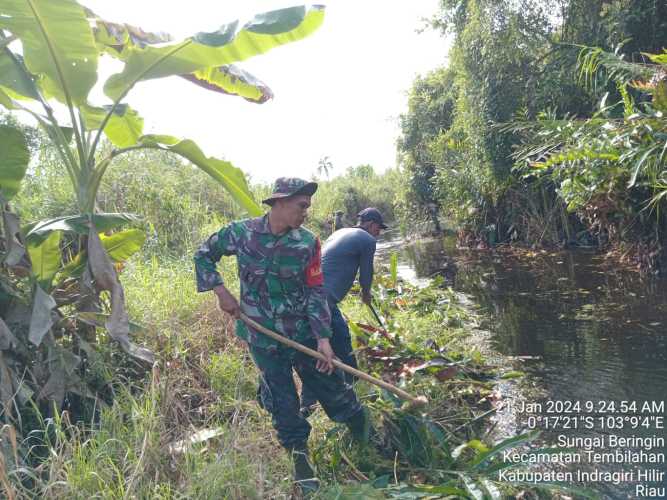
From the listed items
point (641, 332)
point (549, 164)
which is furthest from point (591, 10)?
point (641, 332)

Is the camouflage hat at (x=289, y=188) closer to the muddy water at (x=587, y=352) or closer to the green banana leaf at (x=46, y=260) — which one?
the green banana leaf at (x=46, y=260)

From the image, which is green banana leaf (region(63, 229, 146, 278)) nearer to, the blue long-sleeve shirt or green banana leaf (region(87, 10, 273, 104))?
green banana leaf (region(87, 10, 273, 104))

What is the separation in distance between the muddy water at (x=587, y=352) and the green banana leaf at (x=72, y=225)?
291 centimetres

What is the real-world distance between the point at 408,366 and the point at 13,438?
2.66 m

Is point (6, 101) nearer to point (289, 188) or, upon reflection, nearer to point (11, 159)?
point (11, 159)

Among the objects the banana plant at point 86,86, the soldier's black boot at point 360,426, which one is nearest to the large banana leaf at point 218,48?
the banana plant at point 86,86

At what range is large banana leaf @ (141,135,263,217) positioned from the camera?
133 inches

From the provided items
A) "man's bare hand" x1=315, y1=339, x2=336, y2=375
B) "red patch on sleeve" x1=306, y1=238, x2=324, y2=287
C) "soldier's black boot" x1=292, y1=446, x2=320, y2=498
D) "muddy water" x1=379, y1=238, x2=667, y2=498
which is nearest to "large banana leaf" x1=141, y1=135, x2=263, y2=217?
"red patch on sleeve" x1=306, y1=238, x2=324, y2=287

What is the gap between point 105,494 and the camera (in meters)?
2.04

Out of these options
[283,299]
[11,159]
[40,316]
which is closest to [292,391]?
[283,299]

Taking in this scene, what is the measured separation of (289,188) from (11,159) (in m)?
1.74

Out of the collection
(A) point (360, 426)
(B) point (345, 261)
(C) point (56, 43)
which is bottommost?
(A) point (360, 426)

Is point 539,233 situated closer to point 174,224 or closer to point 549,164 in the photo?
point 549,164

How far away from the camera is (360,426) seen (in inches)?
119
